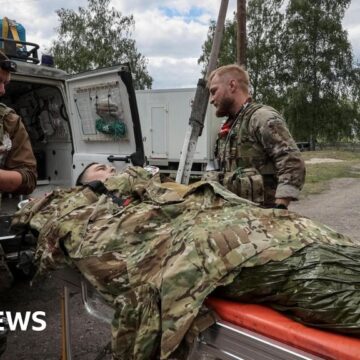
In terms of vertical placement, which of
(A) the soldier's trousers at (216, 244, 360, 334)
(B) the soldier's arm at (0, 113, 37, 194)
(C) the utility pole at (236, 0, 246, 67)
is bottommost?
(A) the soldier's trousers at (216, 244, 360, 334)

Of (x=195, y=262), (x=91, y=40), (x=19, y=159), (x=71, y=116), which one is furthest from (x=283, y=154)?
(x=91, y=40)

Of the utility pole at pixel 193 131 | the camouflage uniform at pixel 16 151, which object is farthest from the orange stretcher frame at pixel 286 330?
the utility pole at pixel 193 131

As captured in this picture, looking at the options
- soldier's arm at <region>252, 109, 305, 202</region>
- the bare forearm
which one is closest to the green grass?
soldier's arm at <region>252, 109, 305, 202</region>

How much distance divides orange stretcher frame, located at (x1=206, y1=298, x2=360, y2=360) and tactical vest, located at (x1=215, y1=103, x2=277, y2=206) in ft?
3.99

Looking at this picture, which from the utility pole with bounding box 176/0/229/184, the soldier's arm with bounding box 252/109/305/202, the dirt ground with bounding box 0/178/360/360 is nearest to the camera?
the soldier's arm with bounding box 252/109/305/202

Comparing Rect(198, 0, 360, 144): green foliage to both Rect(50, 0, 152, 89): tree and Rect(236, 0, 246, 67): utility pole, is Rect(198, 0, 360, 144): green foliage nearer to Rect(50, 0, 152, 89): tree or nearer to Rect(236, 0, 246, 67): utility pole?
Rect(50, 0, 152, 89): tree

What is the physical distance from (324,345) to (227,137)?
5.83 feet

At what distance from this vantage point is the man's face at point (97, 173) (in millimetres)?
2713

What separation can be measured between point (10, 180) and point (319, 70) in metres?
31.0

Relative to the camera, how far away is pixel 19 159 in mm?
2371

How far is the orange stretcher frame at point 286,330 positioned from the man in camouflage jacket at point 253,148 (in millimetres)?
1192

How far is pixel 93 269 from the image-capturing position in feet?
6.29

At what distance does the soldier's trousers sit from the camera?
142 cm

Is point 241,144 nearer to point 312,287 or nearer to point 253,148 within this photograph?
point 253,148
